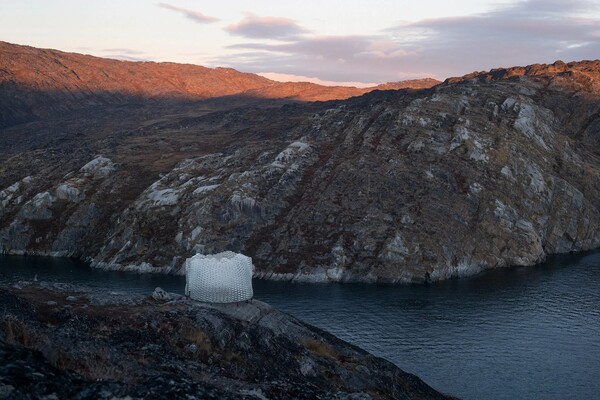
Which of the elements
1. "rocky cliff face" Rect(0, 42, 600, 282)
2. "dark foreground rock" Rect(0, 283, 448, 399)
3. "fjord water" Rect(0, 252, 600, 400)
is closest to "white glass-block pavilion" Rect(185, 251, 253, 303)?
"dark foreground rock" Rect(0, 283, 448, 399)

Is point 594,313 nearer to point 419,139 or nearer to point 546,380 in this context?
point 546,380

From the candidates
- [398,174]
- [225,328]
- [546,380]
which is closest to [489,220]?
[398,174]

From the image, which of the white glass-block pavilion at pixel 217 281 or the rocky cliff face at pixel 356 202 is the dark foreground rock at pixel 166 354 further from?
the rocky cliff face at pixel 356 202

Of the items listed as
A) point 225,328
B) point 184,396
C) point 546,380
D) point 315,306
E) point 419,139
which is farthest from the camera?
point 419,139

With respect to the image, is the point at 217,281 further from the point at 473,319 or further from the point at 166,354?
the point at 473,319

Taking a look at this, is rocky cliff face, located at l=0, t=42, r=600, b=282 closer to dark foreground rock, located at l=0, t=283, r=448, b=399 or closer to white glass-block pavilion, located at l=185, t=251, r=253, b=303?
white glass-block pavilion, located at l=185, t=251, r=253, b=303

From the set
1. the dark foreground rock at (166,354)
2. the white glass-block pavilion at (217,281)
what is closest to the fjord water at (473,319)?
the dark foreground rock at (166,354)
